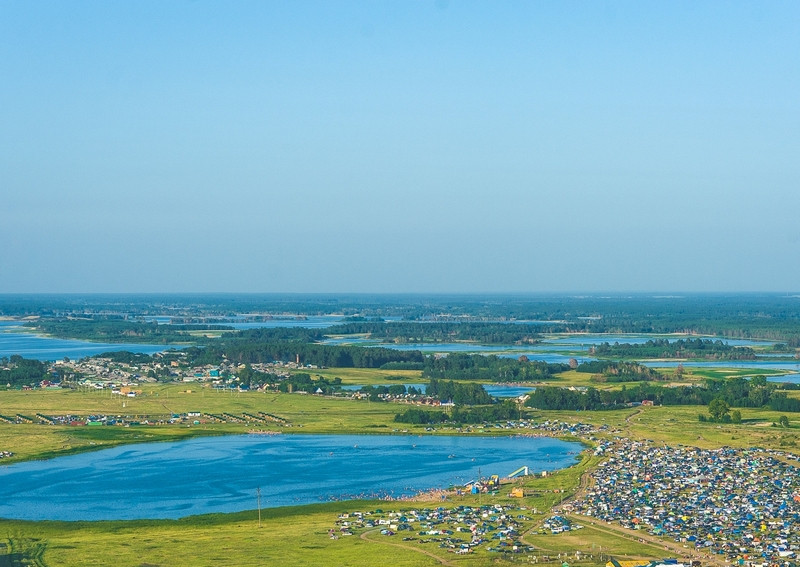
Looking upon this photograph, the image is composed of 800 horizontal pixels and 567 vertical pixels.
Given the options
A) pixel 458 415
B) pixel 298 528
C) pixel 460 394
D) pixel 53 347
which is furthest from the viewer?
pixel 53 347

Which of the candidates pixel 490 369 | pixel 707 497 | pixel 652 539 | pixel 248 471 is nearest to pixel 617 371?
pixel 490 369

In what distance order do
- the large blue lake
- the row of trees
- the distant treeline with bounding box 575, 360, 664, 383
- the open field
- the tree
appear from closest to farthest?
the open field
the large blue lake
the tree
the row of trees
the distant treeline with bounding box 575, 360, 664, 383

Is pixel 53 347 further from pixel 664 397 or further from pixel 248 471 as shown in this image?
pixel 248 471

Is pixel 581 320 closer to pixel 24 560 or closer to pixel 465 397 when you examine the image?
pixel 465 397

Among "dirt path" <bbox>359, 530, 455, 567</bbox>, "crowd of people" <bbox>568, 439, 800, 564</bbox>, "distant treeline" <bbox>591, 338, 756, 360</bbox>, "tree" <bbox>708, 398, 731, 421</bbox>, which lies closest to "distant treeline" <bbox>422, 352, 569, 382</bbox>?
"distant treeline" <bbox>591, 338, 756, 360</bbox>

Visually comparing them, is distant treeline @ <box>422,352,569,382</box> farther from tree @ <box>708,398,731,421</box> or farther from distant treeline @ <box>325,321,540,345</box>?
distant treeline @ <box>325,321,540,345</box>

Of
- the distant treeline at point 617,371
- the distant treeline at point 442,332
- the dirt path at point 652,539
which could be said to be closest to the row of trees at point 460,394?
the distant treeline at point 617,371
